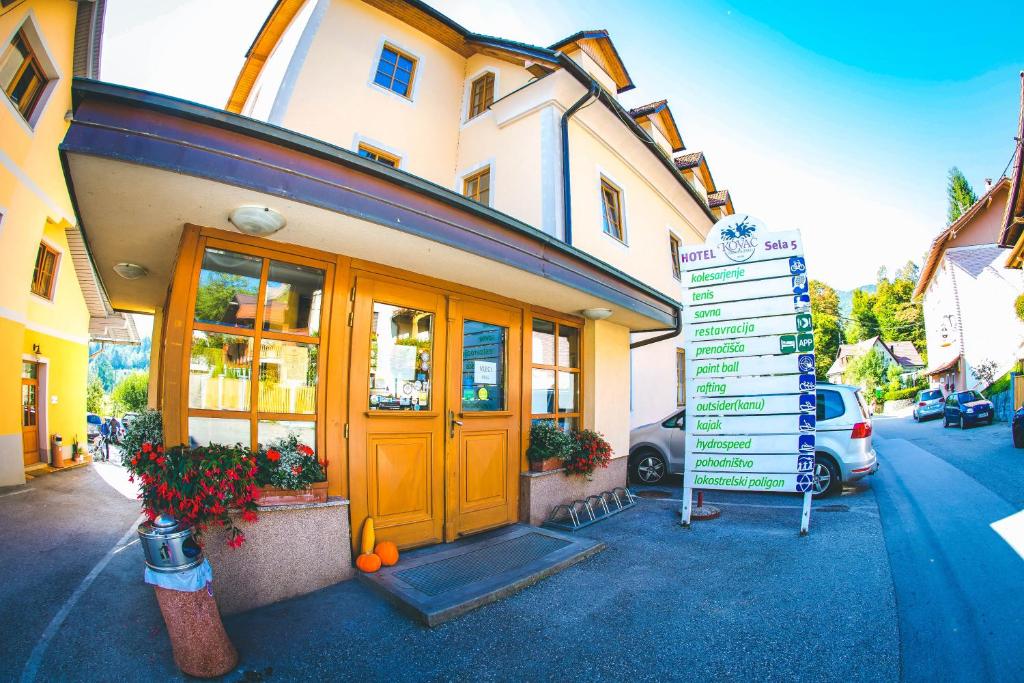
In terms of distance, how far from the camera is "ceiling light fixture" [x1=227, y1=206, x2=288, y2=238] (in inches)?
139

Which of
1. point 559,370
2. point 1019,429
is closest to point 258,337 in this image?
point 559,370

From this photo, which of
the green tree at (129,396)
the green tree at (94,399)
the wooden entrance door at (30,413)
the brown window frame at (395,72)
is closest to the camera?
the brown window frame at (395,72)

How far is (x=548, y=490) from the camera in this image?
19.9 ft

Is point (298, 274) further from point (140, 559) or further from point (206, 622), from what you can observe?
point (140, 559)

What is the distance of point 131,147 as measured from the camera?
9.25ft

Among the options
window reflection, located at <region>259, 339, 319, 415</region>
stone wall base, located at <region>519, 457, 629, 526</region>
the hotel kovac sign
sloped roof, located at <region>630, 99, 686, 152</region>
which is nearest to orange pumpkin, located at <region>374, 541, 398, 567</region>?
window reflection, located at <region>259, 339, 319, 415</region>

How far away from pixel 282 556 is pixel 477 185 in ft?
25.4

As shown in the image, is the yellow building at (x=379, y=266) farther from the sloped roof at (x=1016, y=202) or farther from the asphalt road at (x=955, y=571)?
the sloped roof at (x=1016, y=202)

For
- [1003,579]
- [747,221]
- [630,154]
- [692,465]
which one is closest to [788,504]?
[692,465]

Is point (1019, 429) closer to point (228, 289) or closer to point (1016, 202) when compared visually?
point (1016, 202)

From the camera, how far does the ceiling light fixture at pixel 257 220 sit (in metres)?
3.53

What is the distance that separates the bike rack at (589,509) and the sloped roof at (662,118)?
31.5ft

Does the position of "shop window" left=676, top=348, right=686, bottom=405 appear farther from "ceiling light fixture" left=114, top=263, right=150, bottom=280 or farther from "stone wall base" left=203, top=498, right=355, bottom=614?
"ceiling light fixture" left=114, top=263, right=150, bottom=280

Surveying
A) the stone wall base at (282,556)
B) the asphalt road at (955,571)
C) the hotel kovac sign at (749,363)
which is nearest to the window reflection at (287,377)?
the stone wall base at (282,556)
